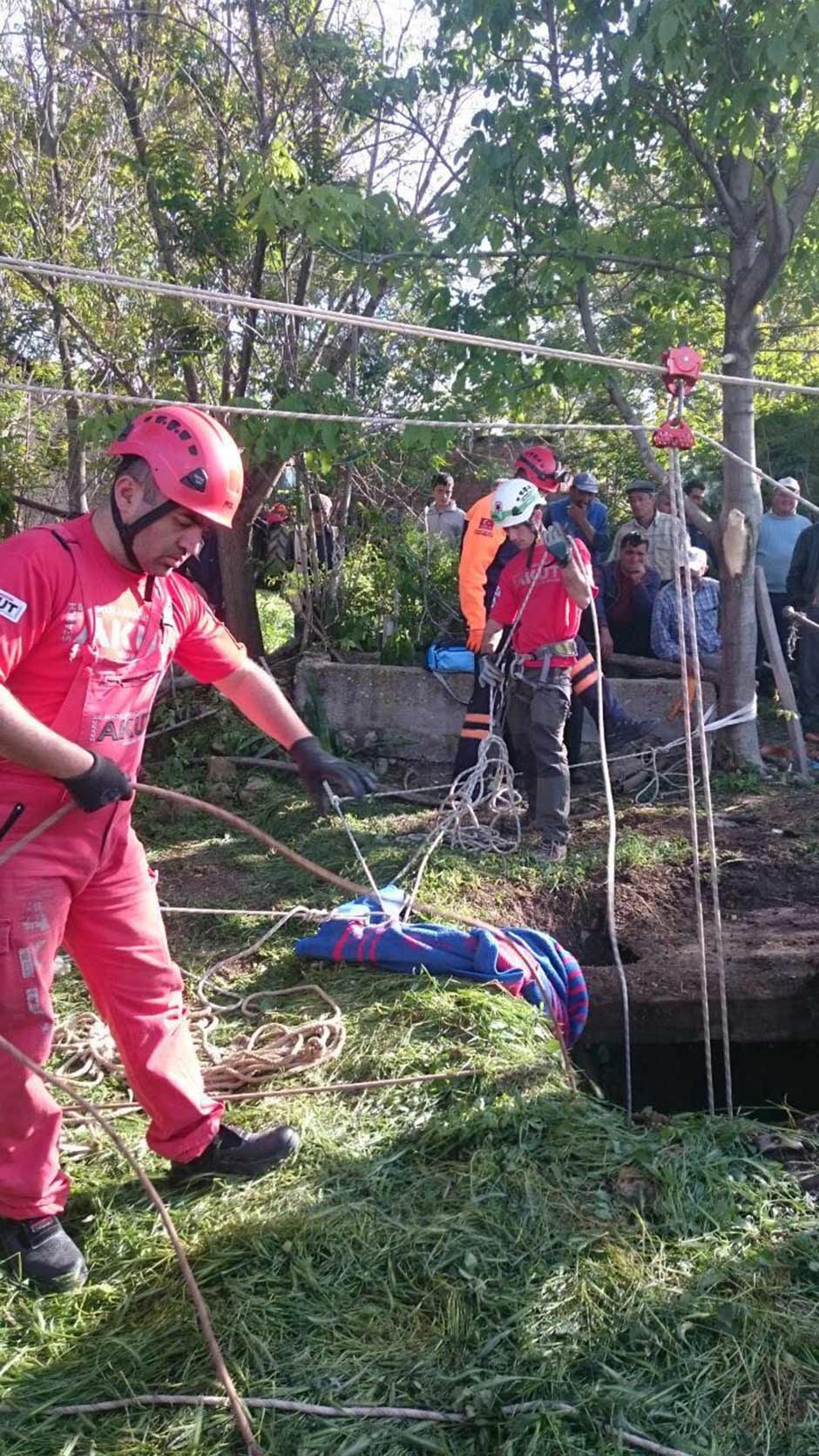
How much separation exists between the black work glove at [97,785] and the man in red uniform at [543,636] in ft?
12.8

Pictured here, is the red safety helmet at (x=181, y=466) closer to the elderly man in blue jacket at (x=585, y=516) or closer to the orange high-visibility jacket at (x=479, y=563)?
the orange high-visibility jacket at (x=479, y=563)

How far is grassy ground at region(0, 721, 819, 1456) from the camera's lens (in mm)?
2391

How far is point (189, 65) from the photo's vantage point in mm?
7824

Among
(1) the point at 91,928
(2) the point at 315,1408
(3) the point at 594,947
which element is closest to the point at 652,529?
(3) the point at 594,947

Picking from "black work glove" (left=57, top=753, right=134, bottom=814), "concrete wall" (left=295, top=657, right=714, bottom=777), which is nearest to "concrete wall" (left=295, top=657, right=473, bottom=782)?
"concrete wall" (left=295, top=657, right=714, bottom=777)

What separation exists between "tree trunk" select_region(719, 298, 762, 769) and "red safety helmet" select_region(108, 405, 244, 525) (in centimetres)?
477

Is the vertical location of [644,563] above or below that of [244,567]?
below

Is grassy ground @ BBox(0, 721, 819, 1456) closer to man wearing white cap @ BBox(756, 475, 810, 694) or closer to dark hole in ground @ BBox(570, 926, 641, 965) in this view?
dark hole in ground @ BBox(570, 926, 641, 965)

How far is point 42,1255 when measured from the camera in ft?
9.15

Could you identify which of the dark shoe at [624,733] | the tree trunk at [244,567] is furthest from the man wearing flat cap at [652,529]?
the tree trunk at [244,567]

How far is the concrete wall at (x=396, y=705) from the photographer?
810 centimetres

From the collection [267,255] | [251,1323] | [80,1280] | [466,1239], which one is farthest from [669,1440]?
[267,255]

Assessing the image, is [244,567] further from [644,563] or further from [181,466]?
[181,466]

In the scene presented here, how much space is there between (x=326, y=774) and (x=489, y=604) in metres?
4.29
